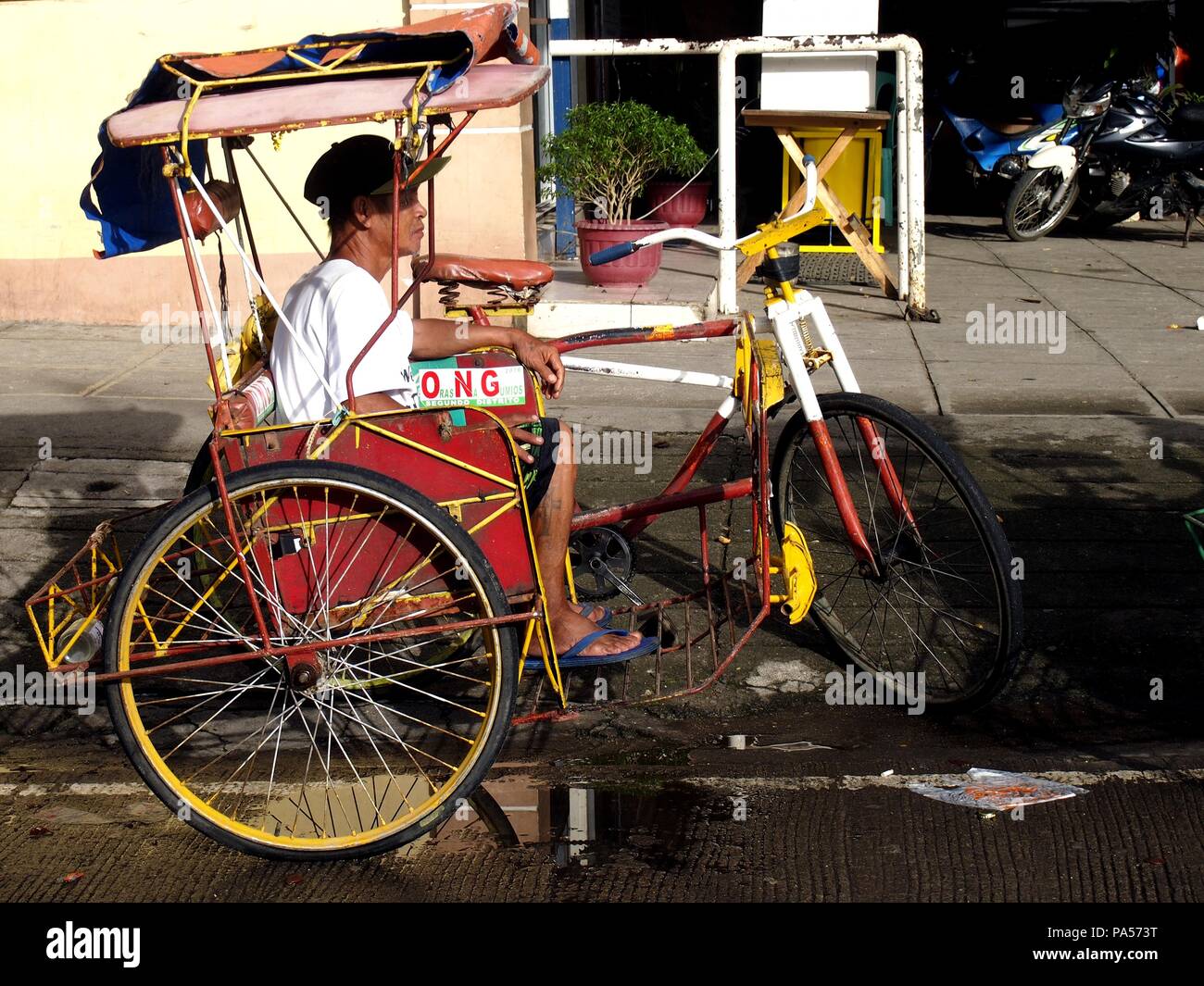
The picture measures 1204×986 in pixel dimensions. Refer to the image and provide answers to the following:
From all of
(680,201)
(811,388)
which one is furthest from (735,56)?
(811,388)

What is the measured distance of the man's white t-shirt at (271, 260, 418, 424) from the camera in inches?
136

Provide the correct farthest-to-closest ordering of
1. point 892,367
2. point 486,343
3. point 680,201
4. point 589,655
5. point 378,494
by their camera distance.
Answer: point 680,201, point 892,367, point 589,655, point 486,343, point 378,494

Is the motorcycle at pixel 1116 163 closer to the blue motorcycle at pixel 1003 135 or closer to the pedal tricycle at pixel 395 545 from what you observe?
the blue motorcycle at pixel 1003 135

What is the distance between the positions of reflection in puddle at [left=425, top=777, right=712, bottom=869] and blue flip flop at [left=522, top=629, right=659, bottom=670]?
323 mm

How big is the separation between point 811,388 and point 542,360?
2.59 ft

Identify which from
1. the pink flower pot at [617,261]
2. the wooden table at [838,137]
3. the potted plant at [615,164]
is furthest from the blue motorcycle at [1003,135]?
the pink flower pot at [617,261]

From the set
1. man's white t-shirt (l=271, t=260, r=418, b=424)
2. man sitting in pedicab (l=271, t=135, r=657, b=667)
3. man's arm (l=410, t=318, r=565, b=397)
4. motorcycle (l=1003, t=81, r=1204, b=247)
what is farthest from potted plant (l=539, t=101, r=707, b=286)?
man's white t-shirt (l=271, t=260, r=418, b=424)

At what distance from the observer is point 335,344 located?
3.47 metres

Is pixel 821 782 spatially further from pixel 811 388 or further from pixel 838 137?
pixel 838 137

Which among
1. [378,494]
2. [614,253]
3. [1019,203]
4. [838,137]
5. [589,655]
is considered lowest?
[589,655]

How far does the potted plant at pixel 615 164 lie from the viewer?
8625mm
